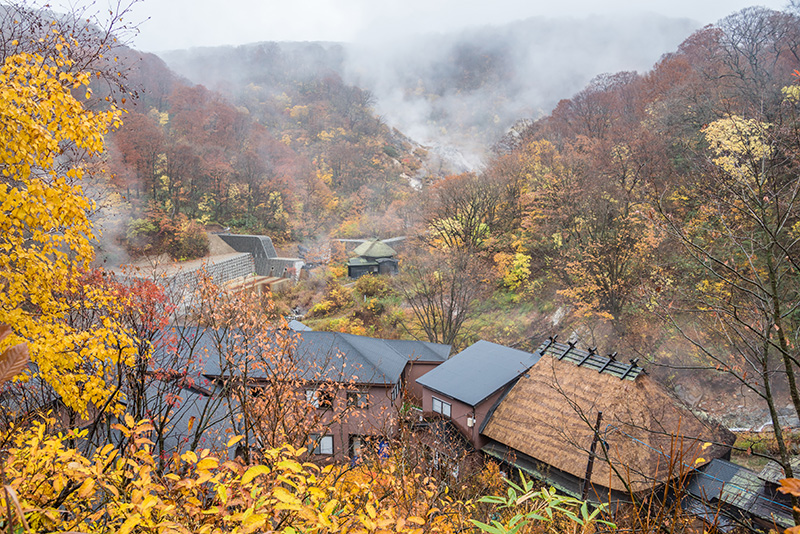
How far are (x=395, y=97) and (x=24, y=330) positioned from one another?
299 ft

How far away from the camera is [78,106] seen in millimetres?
3707

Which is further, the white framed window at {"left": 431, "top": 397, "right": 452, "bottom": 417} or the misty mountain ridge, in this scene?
the misty mountain ridge

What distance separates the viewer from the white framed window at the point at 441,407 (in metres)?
12.6

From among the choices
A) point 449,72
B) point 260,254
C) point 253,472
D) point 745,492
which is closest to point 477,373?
point 745,492

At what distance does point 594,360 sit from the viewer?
1170 cm

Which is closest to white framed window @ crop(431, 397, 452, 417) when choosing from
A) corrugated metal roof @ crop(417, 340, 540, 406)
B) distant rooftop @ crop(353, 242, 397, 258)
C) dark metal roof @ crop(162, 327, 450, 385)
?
corrugated metal roof @ crop(417, 340, 540, 406)

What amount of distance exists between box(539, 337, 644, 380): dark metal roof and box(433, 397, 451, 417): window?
145 inches

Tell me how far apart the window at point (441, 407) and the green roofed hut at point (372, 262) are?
56.0 ft

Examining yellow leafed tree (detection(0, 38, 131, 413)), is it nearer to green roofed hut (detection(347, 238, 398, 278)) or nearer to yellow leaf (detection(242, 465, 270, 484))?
yellow leaf (detection(242, 465, 270, 484))

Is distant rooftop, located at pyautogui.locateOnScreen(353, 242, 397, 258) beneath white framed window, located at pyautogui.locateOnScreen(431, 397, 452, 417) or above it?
above

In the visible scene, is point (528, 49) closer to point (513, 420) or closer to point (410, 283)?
point (410, 283)

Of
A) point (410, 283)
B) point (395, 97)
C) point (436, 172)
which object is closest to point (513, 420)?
point (410, 283)

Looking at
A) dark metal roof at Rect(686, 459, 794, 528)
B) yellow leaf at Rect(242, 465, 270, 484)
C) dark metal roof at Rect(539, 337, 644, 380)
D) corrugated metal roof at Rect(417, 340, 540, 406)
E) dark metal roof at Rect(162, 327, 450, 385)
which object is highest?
yellow leaf at Rect(242, 465, 270, 484)

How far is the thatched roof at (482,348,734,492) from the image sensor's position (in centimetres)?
954
